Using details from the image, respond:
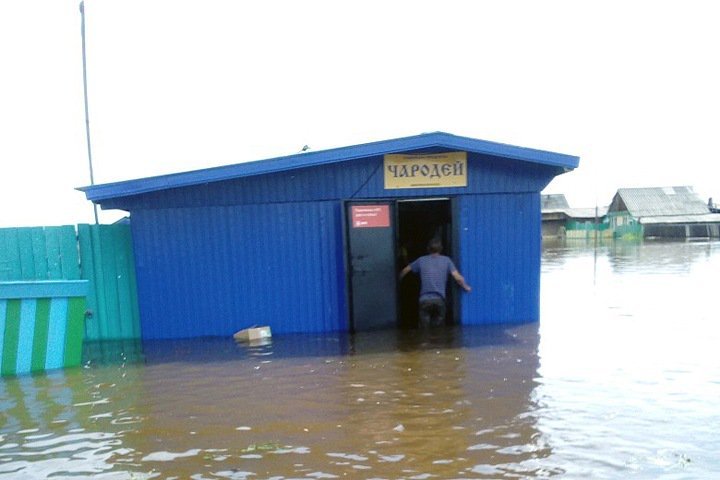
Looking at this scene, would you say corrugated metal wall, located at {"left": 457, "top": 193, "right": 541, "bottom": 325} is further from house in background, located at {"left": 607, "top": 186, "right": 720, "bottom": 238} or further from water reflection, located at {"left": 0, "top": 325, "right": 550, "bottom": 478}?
house in background, located at {"left": 607, "top": 186, "right": 720, "bottom": 238}

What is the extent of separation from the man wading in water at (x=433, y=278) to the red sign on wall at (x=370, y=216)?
2.74 ft

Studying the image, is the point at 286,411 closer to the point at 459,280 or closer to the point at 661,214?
the point at 459,280

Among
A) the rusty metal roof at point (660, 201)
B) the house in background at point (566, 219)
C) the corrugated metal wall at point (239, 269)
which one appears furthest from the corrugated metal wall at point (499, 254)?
the rusty metal roof at point (660, 201)

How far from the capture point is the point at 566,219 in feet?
190

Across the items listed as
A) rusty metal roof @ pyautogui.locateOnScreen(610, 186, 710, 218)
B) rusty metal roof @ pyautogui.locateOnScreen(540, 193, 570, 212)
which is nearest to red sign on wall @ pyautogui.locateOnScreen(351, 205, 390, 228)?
rusty metal roof @ pyautogui.locateOnScreen(610, 186, 710, 218)

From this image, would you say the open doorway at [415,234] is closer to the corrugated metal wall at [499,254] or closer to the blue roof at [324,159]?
the corrugated metal wall at [499,254]

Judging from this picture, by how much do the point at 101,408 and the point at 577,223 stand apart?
54.0m

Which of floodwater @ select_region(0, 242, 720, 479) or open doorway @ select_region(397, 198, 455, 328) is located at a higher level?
open doorway @ select_region(397, 198, 455, 328)

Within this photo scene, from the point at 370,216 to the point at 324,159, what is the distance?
47.1 inches

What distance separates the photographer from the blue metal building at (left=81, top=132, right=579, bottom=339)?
826cm

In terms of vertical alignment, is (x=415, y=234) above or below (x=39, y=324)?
above

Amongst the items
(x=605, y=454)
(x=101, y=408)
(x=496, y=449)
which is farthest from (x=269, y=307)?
(x=605, y=454)

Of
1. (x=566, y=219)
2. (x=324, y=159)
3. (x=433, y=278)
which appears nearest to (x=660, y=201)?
(x=566, y=219)

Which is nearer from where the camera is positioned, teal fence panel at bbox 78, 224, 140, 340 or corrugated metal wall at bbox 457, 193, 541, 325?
teal fence panel at bbox 78, 224, 140, 340
